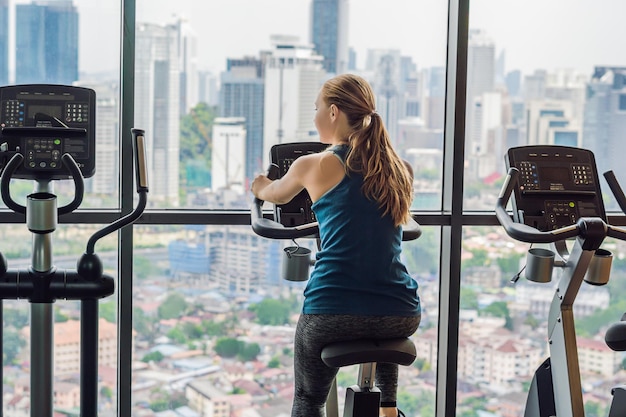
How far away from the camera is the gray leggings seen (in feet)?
9.82

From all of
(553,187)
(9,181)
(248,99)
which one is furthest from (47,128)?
(553,187)

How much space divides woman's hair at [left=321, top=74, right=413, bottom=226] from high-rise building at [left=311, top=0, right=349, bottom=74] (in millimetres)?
1051

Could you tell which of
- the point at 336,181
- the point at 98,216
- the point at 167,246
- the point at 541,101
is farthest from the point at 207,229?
the point at 541,101

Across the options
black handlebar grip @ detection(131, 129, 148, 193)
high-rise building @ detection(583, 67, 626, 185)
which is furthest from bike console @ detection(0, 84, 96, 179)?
high-rise building @ detection(583, 67, 626, 185)

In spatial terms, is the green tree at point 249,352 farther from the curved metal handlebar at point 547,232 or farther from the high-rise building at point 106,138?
the curved metal handlebar at point 547,232

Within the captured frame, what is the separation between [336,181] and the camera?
3033 millimetres

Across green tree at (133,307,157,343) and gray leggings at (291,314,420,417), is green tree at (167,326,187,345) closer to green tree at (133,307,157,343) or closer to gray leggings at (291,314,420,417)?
green tree at (133,307,157,343)

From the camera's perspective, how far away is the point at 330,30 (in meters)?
4.15

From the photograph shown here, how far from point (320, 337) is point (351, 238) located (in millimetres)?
366

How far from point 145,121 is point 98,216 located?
50 centimetres

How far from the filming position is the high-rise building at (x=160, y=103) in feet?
13.2

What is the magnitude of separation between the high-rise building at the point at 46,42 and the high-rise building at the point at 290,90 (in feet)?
3.02

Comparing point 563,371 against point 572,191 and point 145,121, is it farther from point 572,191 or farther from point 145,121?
point 145,121

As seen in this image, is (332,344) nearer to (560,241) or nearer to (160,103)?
(560,241)
